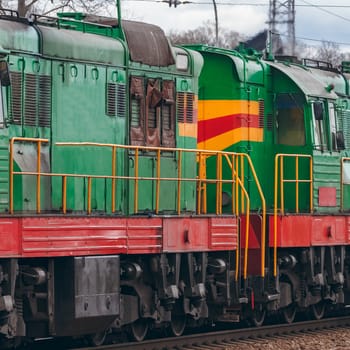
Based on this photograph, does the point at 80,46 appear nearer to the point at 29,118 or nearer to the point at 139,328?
the point at 29,118

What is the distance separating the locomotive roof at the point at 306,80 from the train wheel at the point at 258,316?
3.71 m

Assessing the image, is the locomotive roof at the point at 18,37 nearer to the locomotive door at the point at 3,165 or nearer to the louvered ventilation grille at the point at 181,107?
the locomotive door at the point at 3,165

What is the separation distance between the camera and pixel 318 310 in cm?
1978

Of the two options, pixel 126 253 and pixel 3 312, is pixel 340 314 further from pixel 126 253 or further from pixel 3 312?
pixel 3 312

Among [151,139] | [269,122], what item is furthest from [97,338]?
[269,122]

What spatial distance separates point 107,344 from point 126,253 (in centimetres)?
177

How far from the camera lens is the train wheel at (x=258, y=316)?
18.4 meters

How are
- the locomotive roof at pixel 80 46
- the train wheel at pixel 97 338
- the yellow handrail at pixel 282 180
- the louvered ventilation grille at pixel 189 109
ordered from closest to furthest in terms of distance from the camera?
the locomotive roof at pixel 80 46, the train wheel at pixel 97 338, the louvered ventilation grille at pixel 189 109, the yellow handrail at pixel 282 180

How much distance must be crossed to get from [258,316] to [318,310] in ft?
5.49

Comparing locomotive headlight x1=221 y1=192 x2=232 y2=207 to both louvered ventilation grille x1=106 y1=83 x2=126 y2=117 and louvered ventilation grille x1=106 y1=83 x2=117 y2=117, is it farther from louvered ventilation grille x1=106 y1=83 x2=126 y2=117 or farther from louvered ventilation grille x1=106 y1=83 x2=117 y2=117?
louvered ventilation grille x1=106 y1=83 x2=117 y2=117

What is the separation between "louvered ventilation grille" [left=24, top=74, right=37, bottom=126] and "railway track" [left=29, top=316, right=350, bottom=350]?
3087 millimetres

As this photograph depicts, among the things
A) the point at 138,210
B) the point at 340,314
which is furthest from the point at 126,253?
the point at 340,314

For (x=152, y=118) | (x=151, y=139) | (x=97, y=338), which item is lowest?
(x=97, y=338)

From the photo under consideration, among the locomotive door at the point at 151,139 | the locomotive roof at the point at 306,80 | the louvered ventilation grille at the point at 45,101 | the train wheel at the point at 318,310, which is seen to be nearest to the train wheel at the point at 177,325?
the locomotive door at the point at 151,139
